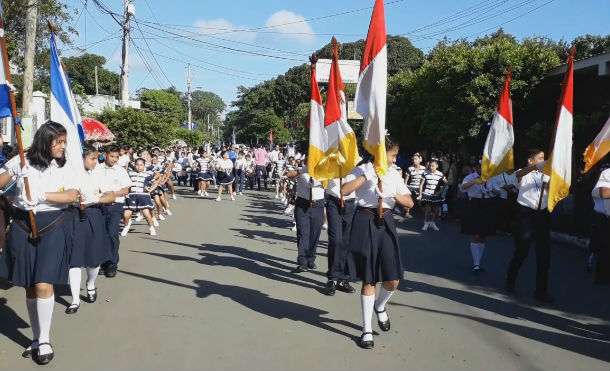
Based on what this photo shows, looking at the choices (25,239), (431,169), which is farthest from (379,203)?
(431,169)

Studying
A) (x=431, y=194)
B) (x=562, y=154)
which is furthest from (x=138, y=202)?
(x=562, y=154)

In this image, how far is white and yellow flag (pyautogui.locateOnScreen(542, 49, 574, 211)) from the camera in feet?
21.7

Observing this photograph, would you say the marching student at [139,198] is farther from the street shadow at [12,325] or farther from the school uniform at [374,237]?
the school uniform at [374,237]

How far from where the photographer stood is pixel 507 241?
1161cm

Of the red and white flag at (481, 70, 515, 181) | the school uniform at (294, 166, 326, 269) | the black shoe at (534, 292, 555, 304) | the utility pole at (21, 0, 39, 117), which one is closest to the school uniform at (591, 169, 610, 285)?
the black shoe at (534, 292, 555, 304)

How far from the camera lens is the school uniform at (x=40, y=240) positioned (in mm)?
4664

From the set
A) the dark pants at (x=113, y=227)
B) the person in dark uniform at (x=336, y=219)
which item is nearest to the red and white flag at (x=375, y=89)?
the person in dark uniform at (x=336, y=219)

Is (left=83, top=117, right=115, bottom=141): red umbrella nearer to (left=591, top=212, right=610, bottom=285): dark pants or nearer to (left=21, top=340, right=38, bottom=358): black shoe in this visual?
(left=21, top=340, right=38, bottom=358): black shoe

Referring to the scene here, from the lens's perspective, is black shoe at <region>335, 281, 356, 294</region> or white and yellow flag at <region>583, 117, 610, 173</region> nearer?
white and yellow flag at <region>583, 117, 610, 173</region>

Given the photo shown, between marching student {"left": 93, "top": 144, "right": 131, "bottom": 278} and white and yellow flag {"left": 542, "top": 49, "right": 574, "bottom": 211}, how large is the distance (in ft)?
16.3

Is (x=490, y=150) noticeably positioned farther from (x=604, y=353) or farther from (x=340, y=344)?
(x=340, y=344)

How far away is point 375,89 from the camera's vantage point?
5.42 metres

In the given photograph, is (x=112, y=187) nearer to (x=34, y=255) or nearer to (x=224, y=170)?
(x=34, y=255)

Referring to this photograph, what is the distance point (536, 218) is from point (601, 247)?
3.07ft
